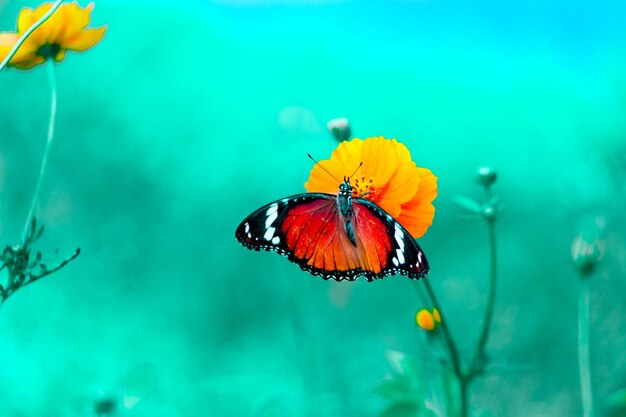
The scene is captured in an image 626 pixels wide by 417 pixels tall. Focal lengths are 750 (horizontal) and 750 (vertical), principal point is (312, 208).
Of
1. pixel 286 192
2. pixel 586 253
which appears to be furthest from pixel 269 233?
pixel 586 253

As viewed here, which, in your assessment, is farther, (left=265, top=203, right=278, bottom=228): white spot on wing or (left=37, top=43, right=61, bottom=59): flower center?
(left=37, top=43, right=61, bottom=59): flower center

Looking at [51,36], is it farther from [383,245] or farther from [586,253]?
[586,253]

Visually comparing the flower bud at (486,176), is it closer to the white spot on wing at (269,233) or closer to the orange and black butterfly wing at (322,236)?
the orange and black butterfly wing at (322,236)

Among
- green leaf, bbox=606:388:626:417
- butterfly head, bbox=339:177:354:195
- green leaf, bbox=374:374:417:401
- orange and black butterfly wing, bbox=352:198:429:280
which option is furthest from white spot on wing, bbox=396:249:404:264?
green leaf, bbox=606:388:626:417

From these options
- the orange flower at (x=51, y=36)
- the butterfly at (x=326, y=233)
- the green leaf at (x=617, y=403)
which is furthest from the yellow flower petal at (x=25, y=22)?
the green leaf at (x=617, y=403)

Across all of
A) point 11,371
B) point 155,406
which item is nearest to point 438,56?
point 155,406

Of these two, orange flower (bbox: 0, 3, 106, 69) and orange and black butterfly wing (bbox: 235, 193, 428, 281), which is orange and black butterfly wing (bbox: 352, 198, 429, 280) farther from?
orange flower (bbox: 0, 3, 106, 69)
